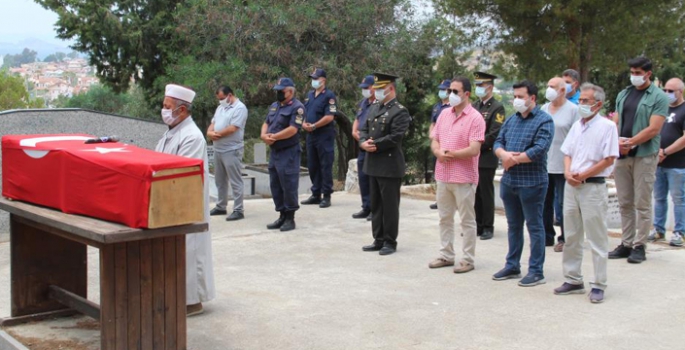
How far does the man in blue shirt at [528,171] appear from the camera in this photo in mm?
6570

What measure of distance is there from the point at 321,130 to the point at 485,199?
9.63ft

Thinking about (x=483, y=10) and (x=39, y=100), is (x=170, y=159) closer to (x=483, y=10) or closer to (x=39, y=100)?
(x=483, y=10)

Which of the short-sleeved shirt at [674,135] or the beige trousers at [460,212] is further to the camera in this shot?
the short-sleeved shirt at [674,135]

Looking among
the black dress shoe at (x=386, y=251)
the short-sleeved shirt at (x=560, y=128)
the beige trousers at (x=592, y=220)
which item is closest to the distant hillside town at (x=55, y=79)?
the black dress shoe at (x=386, y=251)

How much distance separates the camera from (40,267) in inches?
229

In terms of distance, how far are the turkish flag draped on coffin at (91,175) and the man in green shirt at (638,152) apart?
4.66 metres

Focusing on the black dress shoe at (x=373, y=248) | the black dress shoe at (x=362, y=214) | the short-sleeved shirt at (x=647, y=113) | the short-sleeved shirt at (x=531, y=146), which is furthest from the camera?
the black dress shoe at (x=362, y=214)

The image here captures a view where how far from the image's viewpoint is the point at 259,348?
16.8 ft

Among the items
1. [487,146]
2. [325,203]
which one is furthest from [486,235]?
[325,203]

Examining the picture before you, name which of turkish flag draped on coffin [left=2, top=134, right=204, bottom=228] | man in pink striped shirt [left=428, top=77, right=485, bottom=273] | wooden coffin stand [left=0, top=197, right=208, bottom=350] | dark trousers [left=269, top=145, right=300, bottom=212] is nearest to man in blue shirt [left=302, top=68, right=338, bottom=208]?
dark trousers [left=269, top=145, right=300, bottom=212]

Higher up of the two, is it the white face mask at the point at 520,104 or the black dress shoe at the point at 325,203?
the white face mask at the point at 520,104

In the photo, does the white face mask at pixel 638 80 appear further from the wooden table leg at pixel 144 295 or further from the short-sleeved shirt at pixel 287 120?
the wooden table leg at pixel 144 295

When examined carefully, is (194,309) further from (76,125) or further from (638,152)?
(638,152)

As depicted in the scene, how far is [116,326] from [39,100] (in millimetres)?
45686
